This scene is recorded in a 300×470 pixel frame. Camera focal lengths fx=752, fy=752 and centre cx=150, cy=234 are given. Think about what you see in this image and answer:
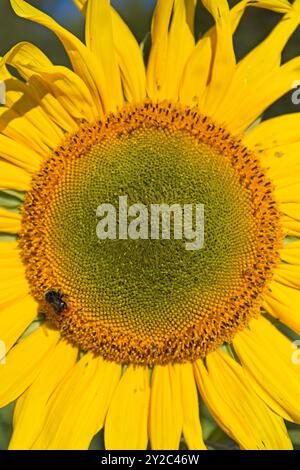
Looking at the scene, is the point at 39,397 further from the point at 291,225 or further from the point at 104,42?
the point at 104,42

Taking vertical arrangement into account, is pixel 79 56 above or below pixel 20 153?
above

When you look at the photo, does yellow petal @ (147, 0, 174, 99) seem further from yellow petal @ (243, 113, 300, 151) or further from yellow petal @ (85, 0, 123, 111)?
yellow petal @ (243, 113, 300, 151)

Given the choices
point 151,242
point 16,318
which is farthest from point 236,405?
point 16,318

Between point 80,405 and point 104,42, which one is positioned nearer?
point 104,42

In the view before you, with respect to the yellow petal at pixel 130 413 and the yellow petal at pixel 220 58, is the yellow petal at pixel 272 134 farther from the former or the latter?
the yellow petal at pixel 130 413

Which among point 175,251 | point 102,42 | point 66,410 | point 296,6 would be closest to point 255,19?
point 296,6
